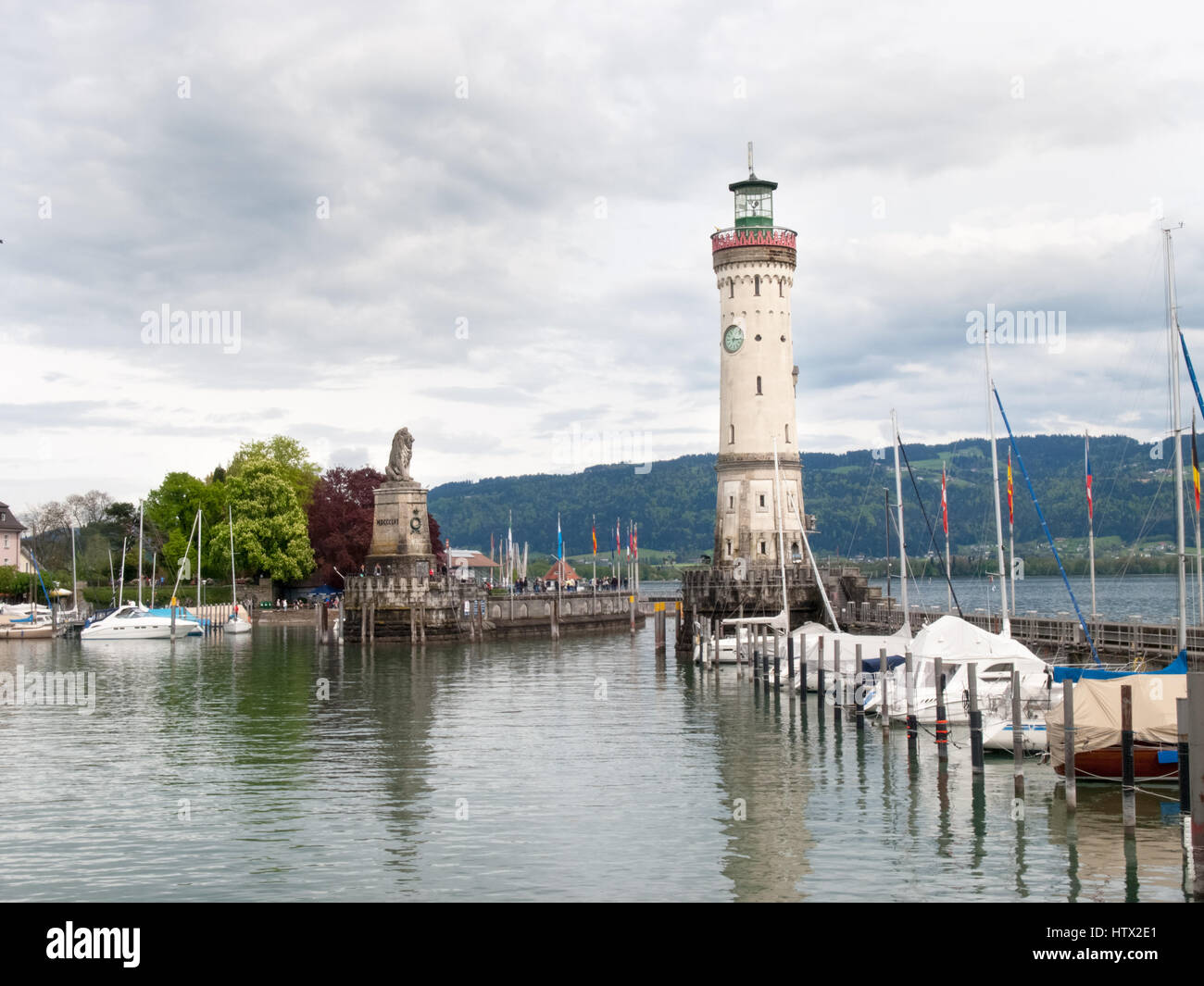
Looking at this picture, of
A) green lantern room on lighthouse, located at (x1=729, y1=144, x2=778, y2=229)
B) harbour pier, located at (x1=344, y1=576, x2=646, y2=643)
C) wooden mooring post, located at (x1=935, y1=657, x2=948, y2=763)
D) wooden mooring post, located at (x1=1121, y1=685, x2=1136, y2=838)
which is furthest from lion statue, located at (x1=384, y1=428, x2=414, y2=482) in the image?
wooden mooring post, located at (x1=1121, y1=685, x2=1136, y2=838)

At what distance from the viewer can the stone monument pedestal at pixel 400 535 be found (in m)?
78.0

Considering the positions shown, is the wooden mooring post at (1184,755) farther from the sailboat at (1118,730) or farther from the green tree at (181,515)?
the green tree at (181,515)

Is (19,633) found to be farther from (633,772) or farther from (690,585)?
(633,772)

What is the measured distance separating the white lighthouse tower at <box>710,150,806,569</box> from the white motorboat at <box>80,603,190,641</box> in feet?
136

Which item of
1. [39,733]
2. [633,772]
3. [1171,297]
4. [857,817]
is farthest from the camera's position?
[39,733]

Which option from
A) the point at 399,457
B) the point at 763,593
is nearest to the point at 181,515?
the point at 399,457

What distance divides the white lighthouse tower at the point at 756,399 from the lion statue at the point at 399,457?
2009cm

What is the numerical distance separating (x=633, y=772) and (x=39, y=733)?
20.2m

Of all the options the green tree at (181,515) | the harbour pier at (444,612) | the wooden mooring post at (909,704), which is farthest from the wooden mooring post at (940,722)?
the green tree at (181,515)

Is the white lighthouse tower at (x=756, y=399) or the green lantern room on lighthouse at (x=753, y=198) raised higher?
the green lantern room on lighthouse at (x=753, y=198)
